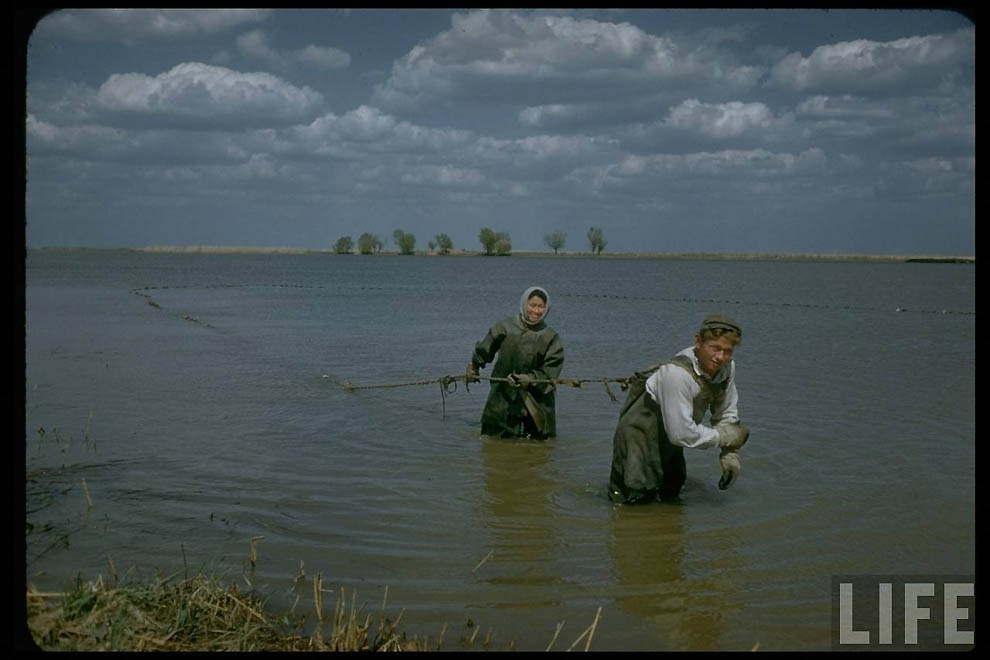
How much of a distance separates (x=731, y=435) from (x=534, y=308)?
3402 millimetres

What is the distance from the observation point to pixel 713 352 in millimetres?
5230

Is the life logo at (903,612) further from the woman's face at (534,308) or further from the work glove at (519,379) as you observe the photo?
the woman's face at (534,308)

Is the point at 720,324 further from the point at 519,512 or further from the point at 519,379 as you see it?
the point at 519,379

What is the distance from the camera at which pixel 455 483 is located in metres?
7.41

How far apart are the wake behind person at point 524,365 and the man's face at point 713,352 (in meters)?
2.96

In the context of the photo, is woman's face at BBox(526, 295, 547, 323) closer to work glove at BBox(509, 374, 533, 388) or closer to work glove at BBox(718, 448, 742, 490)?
work glove at BBox(509, 374, 533, 388)

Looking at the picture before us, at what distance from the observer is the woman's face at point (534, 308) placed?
8.41 metres

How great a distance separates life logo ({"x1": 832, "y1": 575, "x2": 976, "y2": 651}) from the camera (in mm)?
4391

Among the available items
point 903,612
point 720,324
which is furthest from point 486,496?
point 903,612

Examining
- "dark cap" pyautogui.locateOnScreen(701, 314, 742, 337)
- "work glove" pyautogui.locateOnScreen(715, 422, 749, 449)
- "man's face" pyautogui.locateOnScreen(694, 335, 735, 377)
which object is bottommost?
"work glove" pyautogui.locateOnScreen(715, 422, 749, 449)

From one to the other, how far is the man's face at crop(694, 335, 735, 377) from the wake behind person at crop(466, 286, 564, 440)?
2.96 metres

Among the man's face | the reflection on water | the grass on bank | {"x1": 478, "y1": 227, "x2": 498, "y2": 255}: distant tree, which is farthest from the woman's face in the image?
{"x1": 478, "y1": 227, "x2": 498, "y2": 255}: distant tree

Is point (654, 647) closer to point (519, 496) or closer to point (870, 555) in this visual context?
point (870, 555)

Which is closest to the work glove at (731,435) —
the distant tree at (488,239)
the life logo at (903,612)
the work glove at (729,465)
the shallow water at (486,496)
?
the work glove at (729,465)
